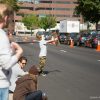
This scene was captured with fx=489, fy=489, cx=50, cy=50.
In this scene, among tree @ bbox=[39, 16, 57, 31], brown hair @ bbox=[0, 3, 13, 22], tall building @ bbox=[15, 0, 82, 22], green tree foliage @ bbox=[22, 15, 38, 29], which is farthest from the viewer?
tall building @ bbox=[15, 0, 82, 22]

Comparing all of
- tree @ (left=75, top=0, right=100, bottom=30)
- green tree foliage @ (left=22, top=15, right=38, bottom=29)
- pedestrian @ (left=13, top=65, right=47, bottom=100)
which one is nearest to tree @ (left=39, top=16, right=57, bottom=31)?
green tree foliage @ (left=22, top=15, right=38, bottom=29)

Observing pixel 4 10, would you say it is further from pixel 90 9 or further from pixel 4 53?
pixel 90 9

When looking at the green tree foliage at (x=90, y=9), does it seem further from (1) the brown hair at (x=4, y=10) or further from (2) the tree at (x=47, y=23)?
(2) the tree at (x=47, y=23)

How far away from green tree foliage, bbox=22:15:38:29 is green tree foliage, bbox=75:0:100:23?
103 m

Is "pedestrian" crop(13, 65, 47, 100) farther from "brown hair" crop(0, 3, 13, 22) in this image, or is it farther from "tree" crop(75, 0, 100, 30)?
"tree" crop(75, 0, 100, 30)

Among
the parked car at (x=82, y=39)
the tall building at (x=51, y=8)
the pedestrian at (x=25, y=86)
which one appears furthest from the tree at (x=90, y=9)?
the tall building at (x=51, y=8)

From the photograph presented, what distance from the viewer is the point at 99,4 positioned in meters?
65.4

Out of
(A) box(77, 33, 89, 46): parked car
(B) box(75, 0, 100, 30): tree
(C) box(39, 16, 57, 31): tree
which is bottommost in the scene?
(C) box(39, 16, 57, 31): tree

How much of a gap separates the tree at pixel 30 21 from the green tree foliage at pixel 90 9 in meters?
103

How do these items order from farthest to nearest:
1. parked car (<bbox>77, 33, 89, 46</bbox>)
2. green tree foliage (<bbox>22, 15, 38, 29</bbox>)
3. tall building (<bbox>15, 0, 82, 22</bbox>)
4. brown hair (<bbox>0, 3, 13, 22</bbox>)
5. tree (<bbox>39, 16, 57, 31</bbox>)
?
tall building (<bbox>15, 0, 82, 22</bbox>)
green tree foliage (<bbox>22, 15, 38, 29</bbox>)
tree (<bbox>39, 16, 57, 31</bbox>)
parked car (<bbox>77, 33, 89, 46</bbox>)
brown hair (<bbox>0, 3, 13, 22</bbox>)

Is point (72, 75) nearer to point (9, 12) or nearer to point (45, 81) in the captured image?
point (45, 81)

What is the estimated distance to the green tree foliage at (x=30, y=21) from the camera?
17388 cm

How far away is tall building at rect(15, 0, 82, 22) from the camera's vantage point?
187000 mm

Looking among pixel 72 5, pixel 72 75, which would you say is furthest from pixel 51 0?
pixel 72 75
